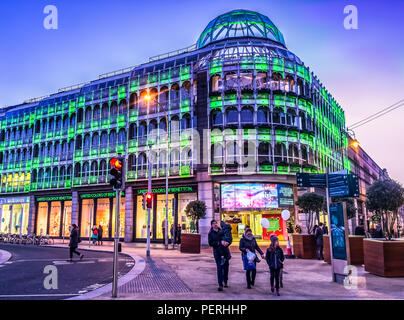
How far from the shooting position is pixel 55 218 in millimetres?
42656

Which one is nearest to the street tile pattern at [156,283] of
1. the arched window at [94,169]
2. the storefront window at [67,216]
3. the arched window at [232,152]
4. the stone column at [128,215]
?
the arched window at [232,152]

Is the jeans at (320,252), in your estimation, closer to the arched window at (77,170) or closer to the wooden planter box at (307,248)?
the wooden planter box at (307,248)

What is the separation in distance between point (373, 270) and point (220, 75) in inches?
958

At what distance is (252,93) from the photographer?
32.3m

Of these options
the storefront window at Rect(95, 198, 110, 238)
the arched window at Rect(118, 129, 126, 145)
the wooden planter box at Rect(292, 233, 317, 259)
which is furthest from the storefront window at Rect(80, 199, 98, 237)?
the wooden planter box at Rect(292, 233, 317, 259)

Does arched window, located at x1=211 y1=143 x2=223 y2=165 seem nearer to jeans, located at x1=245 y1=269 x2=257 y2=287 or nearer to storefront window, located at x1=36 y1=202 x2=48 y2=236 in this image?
jeans, located at x1=245 y1=269 x2=257 y2=287

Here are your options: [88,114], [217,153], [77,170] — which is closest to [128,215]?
[77,170]

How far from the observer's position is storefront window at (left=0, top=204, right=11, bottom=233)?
1884 inches

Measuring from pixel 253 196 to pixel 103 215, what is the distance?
16976mm

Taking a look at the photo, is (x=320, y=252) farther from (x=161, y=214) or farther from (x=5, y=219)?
(x=5, y=219)

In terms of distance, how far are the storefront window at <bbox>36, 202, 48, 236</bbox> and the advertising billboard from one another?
2428cm

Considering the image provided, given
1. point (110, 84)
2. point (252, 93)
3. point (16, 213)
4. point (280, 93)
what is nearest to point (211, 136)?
point (252, 93)
